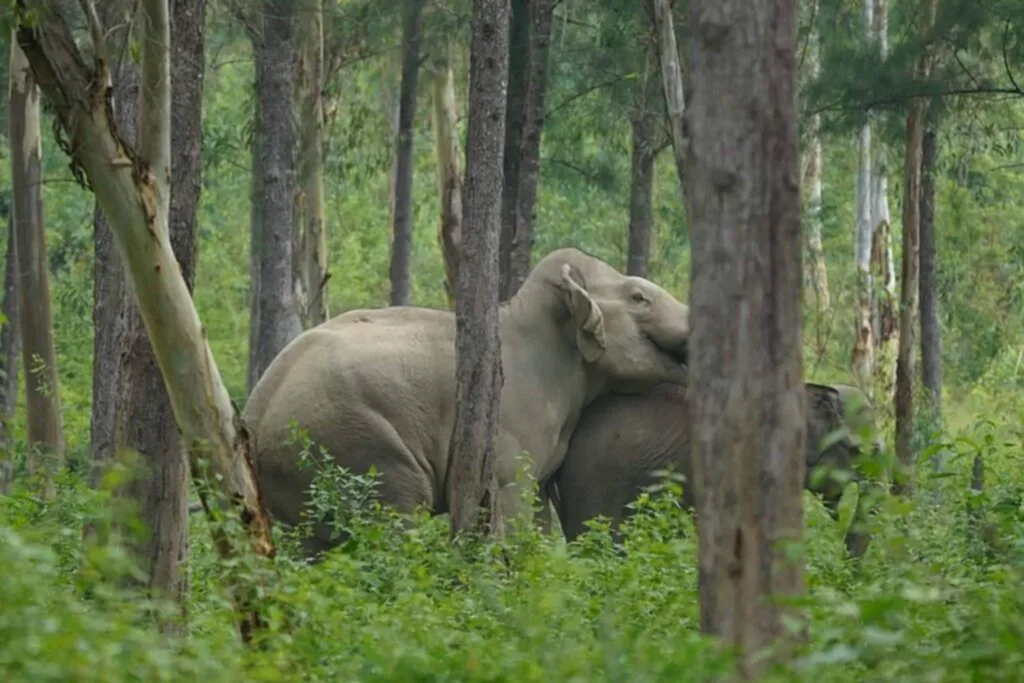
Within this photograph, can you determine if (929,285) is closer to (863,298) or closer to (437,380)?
(863,298)

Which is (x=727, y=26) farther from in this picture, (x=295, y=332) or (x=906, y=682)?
A: (x=295, y=332)

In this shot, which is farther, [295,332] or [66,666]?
[295,332]

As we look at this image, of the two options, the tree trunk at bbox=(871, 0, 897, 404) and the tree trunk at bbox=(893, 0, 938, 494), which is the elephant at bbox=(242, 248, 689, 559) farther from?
the tree trunk at bbox=(871, 0, 897, 404)

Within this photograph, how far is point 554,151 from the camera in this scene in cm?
2956

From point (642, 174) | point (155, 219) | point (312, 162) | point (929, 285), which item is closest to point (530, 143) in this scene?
point (929, 285)

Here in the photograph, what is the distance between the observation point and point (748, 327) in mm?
7352

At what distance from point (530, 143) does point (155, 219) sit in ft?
30.5

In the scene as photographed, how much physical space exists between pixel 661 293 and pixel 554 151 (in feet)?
39.3

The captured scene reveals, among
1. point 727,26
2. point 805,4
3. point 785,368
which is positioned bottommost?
point 785,368

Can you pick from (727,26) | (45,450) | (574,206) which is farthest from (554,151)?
(727,26)

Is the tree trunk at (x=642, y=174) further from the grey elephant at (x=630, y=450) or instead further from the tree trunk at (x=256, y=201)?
the grey elephant at (x=630, y=450)

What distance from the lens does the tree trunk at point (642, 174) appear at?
2516 centimetres

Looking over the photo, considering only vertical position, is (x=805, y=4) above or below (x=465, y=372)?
above

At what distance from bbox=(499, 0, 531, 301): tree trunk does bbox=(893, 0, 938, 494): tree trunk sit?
3.76m
